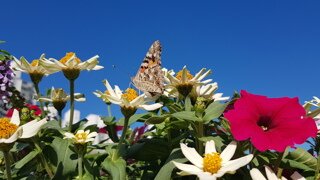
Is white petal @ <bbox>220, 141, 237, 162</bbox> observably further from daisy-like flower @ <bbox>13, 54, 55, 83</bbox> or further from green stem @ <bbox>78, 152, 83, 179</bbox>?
daisy-like flower @ <bbox>13, 54, 55, 83</bbox>

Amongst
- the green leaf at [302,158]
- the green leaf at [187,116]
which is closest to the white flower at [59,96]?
the green leaf at [187,116]

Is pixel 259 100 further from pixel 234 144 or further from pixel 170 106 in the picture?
pixel 170 106

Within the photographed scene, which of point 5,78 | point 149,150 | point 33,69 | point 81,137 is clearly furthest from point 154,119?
point 5,78

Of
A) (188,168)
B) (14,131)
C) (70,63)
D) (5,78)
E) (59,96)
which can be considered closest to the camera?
(188,168)

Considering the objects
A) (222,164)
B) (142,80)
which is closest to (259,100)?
(222,164)

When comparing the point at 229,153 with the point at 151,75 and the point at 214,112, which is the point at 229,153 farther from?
the point at 151,75

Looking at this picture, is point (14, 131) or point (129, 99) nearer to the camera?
point (14, 131)
